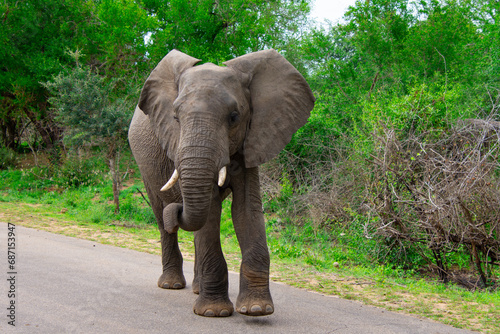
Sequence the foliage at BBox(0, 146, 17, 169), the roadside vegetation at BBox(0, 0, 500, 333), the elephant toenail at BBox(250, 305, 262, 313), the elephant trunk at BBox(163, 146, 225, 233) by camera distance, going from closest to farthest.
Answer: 1. the elephant trunk at BBox(163, 146, 225, 233)
2. the elephant toenail at BBox(250, 305, 262, 313)
3. the roadside vegetation at BBox(0, 0, 500, 333)
4. the foliage at BBox(0, 146, 17, 169)

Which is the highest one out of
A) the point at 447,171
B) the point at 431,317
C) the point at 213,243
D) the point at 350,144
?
the point at 350,144

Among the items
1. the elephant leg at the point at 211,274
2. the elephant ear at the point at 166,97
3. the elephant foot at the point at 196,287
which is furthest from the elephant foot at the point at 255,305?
the elephant ear at the point at 166,97

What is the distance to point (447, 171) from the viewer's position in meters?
7.62

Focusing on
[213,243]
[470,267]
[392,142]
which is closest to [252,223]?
[213,243]

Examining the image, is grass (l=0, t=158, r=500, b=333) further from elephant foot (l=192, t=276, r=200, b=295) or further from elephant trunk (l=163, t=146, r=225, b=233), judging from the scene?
elephant trunk (l=163, t=146, r=225, b=233)

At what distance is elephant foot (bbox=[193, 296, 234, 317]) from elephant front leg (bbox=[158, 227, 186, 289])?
1451 mm

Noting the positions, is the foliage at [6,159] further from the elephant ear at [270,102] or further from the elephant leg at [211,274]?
the elephant ear at [270,102]

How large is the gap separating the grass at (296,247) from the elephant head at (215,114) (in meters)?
2.70

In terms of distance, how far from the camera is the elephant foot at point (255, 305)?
4.60 m

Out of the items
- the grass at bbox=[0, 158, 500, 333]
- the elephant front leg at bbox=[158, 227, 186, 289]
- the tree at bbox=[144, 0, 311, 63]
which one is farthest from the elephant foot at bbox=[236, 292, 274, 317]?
the tree at bbox=[144, 0, 311, 63]

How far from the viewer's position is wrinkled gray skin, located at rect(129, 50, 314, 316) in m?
4.30

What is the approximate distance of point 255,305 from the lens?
15.1 feet

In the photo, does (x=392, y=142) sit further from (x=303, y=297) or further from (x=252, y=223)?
(x=252, y=223)

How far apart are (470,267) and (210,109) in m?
6.79
